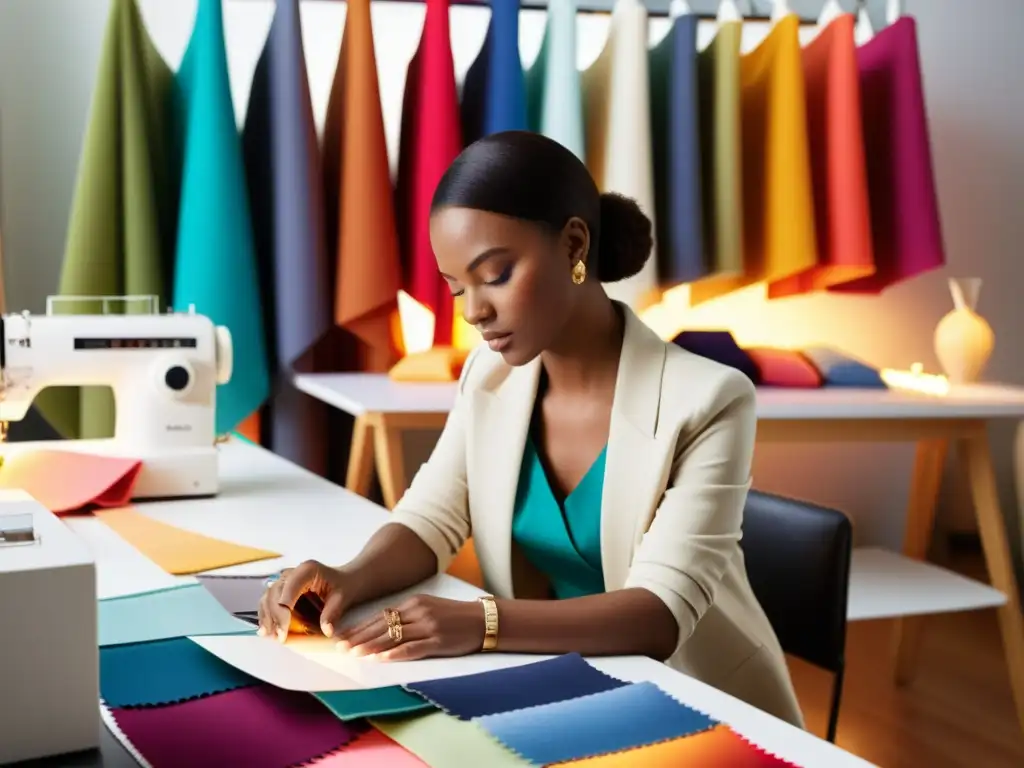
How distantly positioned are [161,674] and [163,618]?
0.50 feet

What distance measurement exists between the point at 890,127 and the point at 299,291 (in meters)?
1.44

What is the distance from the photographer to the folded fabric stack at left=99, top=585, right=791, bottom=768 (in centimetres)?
79

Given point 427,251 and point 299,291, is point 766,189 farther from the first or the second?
point 299,291

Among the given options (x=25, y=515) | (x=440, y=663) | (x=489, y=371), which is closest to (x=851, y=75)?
(x=489, y=371)

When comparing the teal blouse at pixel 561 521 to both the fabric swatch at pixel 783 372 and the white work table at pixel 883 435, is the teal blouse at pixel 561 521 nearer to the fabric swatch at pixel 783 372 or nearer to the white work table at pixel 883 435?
the white work table at pixel 883 435

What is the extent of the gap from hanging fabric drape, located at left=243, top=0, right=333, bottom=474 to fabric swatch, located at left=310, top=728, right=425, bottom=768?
1.62 m

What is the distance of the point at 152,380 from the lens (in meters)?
1.69

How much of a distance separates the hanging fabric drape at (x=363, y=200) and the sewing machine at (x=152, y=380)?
0.66m

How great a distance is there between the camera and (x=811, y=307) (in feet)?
10.1

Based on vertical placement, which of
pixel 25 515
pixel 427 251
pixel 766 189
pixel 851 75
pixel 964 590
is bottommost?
pixel 964 590

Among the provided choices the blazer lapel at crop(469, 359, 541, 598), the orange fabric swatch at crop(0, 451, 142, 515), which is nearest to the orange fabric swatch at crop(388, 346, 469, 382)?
the orange fabric swatch at crop(0, 451, 142, 515)

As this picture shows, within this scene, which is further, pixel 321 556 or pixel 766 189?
pixel 766 189

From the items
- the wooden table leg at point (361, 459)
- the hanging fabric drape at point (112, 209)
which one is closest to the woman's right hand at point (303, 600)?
the wooden table leg at point (361, 459)

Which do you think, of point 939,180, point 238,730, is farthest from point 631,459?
point 939,180
